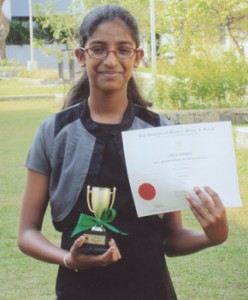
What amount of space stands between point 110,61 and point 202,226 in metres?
0.50

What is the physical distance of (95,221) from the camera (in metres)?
2.11

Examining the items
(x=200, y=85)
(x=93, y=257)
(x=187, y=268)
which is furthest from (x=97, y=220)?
(x=200, y=85)

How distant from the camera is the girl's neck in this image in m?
2.30

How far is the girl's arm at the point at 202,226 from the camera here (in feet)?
6.81

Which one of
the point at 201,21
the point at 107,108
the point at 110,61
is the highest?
the point at 201,21

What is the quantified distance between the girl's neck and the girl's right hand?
1.24 ft

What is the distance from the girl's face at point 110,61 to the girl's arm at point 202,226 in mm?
384

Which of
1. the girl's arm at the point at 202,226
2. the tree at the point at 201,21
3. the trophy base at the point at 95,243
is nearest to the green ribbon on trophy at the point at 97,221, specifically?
the trophy base at the point at 95,243

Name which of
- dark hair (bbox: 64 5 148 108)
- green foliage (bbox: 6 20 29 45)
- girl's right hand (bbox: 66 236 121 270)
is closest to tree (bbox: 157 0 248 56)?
dark hair (bbox: 64 5 148 108)

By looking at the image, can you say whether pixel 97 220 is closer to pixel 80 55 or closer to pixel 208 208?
pixel 208 208

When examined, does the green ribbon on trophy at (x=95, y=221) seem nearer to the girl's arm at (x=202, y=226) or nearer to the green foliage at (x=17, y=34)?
the girl's arm at (x=202, y=226)

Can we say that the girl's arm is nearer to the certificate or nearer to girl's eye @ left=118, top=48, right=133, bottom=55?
the certificate

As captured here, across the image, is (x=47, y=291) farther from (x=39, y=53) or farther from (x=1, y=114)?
(x=39, y=53)

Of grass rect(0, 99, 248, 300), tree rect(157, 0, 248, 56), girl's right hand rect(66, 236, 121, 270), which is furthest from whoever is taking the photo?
tree rect(157, 0, 248, 56)
